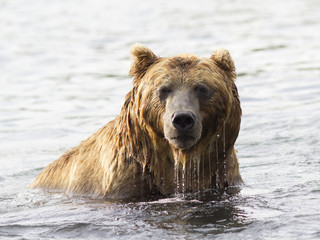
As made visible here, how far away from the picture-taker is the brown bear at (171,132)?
6508mm

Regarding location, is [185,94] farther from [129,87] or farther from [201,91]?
[129,87]

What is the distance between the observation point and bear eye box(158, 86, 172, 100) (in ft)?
21.6

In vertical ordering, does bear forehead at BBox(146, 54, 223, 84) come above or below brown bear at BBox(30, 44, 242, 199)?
above

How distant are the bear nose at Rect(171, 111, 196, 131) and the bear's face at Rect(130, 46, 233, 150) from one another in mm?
77

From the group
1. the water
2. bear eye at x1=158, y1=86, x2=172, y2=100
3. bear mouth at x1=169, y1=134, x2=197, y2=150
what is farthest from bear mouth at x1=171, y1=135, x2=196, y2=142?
the water

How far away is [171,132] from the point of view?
20.6 ft

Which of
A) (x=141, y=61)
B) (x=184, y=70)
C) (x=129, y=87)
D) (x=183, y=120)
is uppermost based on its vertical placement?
(x=129, y=87)

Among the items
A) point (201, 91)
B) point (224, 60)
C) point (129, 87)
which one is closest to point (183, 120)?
point (201, 91)

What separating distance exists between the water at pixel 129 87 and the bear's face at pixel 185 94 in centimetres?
77

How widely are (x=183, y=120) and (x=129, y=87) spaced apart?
8.84 meters

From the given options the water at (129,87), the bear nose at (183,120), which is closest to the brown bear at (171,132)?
the bear nose at (183,120)

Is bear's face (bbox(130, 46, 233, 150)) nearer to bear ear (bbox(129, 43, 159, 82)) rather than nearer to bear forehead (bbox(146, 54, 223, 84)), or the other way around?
bear forehead (bbox(146, 54, 223, 84))

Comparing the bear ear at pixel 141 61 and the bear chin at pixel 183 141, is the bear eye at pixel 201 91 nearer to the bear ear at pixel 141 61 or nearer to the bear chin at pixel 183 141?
the bear chin at pixel 183 141

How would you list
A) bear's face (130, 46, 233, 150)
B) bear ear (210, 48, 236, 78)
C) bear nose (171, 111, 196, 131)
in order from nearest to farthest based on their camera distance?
bear nose (171, 111, 196, 131)
bear's face (130, 46, 233, 150)
bear ear (210, 48, 236, 78)
